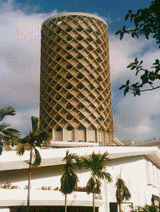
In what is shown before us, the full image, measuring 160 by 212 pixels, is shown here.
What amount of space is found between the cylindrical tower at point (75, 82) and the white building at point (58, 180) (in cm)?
1941

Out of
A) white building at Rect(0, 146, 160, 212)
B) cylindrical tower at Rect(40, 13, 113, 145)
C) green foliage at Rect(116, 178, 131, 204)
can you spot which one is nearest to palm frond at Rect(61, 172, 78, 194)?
white building at Rect(0, 146, 160, 212)

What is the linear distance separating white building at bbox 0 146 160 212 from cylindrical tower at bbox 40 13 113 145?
1941 cm

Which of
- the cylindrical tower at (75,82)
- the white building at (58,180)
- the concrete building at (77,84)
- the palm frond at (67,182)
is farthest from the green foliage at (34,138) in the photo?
the cylindrical tower at (75,82)

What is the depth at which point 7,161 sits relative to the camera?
24875 millimetres

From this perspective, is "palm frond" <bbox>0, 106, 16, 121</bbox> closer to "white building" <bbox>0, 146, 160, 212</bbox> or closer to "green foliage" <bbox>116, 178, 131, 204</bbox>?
"white building" <bbox>0, 146, 160, 212</bbox>

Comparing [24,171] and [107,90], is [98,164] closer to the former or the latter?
[24,171]

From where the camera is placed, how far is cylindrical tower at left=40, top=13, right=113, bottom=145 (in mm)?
57219

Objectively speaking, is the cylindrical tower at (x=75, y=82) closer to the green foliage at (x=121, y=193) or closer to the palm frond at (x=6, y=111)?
the green foliage at (x=121, y=193)

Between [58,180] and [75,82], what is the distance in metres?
31.0

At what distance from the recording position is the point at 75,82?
57.6 meters

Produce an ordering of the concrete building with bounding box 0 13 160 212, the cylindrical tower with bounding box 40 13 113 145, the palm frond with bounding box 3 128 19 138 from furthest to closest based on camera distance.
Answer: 1. the cylindrical tower with bounding box 40 13 113 145
2. the concrete building with bounding box 0 13 160 212
3. the palm frond with bounding box 3 128 19 138

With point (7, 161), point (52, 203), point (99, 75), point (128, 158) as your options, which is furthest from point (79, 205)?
point (99, 75)

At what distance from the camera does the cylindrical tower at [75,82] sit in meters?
57.2

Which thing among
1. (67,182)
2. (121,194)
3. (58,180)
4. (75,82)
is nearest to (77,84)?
(75,82)
